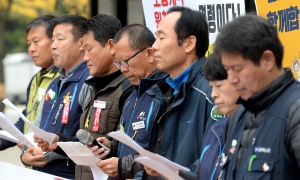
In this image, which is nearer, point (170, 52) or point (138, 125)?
point (170, 52)

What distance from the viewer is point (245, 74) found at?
9.45ft

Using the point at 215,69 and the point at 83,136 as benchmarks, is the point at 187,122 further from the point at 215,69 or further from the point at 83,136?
the point at 83,136

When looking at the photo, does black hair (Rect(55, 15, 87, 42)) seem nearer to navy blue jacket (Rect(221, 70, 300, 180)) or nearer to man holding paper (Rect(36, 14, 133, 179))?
man holding paper (Rect(36, 14, 133, 179))

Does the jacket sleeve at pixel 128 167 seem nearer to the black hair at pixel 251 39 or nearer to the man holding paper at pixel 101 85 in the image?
the man holding paper at pixel 101 85

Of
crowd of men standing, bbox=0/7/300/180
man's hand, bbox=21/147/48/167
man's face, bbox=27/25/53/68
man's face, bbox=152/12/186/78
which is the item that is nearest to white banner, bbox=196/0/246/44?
crowd of men standing, bbox=0/7/300/180

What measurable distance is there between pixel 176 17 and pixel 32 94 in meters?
2.98

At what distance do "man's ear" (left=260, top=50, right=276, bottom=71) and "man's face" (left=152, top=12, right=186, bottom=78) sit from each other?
4.83 feet

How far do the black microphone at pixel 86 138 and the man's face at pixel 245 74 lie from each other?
1.80 metres

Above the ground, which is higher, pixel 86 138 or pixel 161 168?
pixel 161 168

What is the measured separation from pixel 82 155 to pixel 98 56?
1.13 metres

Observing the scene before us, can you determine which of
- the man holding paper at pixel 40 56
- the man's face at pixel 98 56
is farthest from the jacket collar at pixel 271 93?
the man holding paper at pixel 40 56

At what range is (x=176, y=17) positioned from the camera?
437 cm

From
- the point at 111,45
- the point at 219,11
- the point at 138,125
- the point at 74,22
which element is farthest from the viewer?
the point at 74,22

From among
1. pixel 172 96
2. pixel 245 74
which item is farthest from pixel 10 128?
pixel 245 74
